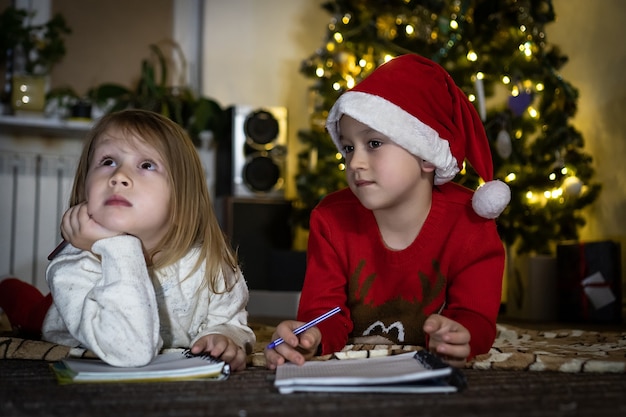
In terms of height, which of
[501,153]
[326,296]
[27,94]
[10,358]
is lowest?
[10,358]

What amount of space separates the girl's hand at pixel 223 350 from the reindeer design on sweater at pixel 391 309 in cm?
30

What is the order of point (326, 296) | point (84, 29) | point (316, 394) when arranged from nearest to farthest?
1. point (316, 394)
2. point (326, 296)
3. point (84, 29)

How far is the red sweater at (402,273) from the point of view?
1284mm

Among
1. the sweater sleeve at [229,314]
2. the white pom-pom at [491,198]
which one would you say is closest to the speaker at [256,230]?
the sweater sleeve at [229,314]

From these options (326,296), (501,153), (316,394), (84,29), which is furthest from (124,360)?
(84,29)

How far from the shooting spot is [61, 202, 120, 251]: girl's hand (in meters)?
1.13

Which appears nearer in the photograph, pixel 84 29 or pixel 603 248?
pixel 603 248

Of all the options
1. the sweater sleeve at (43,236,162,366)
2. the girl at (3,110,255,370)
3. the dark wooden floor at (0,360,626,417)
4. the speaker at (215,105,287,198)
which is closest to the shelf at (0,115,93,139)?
the speaker at (215,105,287,198)

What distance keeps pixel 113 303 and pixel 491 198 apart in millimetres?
633

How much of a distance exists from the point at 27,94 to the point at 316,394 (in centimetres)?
271

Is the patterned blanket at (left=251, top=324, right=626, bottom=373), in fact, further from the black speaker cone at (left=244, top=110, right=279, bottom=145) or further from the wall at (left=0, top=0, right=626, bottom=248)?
the black speaker cone at (left=244, top=110, right=279, bottom=145)

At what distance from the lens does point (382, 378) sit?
0.91 metres

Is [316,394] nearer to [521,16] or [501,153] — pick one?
[501,153]

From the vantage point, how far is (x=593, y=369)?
1.13 meters
